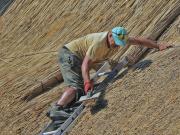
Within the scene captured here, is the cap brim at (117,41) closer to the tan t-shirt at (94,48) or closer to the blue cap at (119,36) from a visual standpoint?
the blue cap at (119,36)

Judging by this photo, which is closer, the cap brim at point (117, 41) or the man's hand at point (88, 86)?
the man's hand at point (88, 86)

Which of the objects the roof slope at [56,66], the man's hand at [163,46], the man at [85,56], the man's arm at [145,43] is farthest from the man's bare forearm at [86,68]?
the man's hand at [163,46]

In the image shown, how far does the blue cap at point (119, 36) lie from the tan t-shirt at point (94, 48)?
0.38 ft

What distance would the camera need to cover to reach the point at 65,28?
8.19 m

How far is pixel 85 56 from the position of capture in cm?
641

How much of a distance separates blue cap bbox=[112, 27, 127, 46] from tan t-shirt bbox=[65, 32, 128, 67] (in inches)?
4.5

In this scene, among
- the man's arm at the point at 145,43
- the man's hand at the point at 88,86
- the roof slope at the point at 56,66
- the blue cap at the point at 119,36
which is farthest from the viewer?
the man's arm at the point at 145,43

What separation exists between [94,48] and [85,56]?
0.46 ft

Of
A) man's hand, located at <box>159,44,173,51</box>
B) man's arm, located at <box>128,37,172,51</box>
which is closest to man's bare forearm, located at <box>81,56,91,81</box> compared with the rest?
man's arm, located at <box>128,37,172,51</box>

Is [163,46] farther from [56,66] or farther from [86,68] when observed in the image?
[56,66]

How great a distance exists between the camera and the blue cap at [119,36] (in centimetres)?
630

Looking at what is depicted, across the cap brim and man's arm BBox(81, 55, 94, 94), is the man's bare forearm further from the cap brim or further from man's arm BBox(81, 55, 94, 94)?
the cap brim

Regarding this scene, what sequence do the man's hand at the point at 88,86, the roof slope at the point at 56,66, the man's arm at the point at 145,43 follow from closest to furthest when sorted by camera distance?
1. the roof slope at the point at 56,66
2. the man's hand at the point at 88,86
3. the man's arm at the point at 145,43

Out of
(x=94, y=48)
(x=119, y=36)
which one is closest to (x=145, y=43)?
(x=119, y=36)
